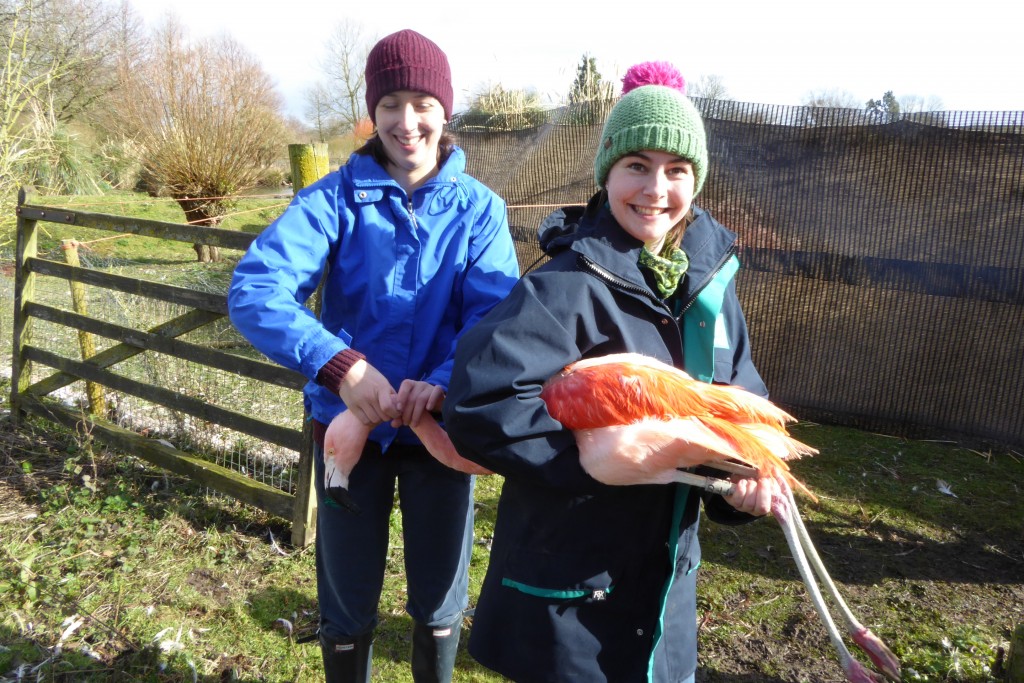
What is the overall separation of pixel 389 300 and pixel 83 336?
392 cm

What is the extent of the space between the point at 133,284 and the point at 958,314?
547 centimetres

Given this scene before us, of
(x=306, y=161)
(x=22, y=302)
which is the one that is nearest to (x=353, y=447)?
Answer: (x=306, y=161)

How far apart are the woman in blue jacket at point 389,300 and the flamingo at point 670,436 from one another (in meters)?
0.48

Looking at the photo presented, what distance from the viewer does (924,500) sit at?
4.38 metres

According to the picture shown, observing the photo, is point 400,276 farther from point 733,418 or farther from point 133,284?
point 133,284

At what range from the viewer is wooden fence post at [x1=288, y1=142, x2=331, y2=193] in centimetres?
355

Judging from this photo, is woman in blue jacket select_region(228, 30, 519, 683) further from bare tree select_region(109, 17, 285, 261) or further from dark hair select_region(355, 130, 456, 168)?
bare tree select_region(109, 17, 285, 261)

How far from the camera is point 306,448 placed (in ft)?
11.8

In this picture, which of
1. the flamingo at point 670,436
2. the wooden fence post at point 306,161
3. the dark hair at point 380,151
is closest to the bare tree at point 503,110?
the wooden fence post at point 306,161

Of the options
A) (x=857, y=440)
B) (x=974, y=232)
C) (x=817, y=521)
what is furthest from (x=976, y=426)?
(x=817, y=521)

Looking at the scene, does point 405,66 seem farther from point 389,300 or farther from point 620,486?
point 620,486

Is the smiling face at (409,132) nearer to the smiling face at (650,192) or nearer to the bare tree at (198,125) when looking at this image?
the smiling face at (650,192)

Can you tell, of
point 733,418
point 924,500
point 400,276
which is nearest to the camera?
point 733,418

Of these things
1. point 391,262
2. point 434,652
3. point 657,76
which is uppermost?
point 657,76
